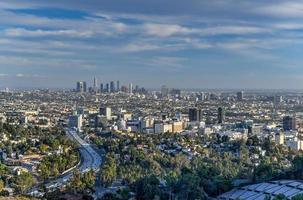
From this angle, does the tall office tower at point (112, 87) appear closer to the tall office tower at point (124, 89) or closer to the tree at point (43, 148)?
the tall office tower at point (124, 89)

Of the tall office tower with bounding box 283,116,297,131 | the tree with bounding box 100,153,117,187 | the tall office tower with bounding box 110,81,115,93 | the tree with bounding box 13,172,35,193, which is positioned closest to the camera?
the tree with bounding box 13,172,35,193

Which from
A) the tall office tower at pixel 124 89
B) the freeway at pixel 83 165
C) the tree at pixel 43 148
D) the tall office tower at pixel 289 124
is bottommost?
the freeway at pixel 83 165

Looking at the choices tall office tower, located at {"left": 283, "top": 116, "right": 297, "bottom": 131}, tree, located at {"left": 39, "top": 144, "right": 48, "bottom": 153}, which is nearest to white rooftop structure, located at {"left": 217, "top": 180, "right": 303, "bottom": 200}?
tree, located at {"left": 39, "top": 144, "right": 48, "bottom": 153}

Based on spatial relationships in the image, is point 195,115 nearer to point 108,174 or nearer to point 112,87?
point 108,174

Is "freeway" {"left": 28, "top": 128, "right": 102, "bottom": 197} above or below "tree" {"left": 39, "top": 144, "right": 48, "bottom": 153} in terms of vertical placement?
below

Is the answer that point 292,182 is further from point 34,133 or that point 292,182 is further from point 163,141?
point 34,133

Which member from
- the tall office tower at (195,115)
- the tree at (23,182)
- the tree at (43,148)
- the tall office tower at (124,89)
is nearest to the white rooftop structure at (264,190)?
the tree at (23,182)

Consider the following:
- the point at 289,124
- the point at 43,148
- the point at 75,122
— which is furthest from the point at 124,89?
the point at 43,148

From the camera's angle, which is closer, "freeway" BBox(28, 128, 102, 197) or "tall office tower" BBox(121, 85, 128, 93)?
"freeway" BBox(28, 128, 102, 197)

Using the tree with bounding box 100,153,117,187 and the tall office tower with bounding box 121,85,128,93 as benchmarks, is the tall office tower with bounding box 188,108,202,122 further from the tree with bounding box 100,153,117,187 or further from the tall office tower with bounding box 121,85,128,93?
the tall office tower with bounding box 121,85,128,93

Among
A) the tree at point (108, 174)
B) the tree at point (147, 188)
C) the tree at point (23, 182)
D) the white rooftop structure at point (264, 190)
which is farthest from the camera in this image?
the tree at point (108, 174)
